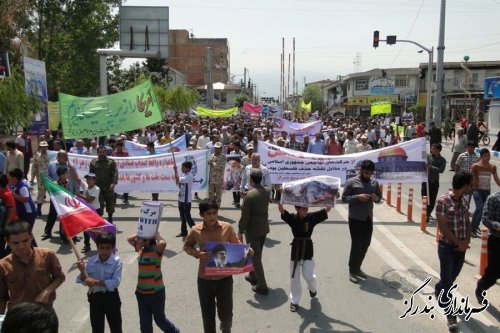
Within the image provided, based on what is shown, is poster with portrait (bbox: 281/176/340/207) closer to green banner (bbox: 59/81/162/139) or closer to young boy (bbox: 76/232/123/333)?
young boy (bbox: 76/232/123/333)

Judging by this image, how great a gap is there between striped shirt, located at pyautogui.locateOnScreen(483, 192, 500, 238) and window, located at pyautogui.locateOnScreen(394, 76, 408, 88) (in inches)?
2879

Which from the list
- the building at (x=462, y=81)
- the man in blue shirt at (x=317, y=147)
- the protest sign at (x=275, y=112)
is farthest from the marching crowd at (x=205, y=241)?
the building at (x=462, y=81)

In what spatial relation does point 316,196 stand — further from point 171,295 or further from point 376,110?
point 376,110

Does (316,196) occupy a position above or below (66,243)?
above

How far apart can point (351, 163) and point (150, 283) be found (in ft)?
24.2

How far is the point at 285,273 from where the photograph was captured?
7.23m

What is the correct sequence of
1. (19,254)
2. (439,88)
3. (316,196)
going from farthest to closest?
(439,88) < (316,196) < (19,254)

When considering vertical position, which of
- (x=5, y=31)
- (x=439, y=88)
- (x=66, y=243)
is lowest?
(x=66, y=243)

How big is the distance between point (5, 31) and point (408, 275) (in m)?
22.2

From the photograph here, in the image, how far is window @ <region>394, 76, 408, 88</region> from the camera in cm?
7475

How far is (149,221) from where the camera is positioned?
15.4ft

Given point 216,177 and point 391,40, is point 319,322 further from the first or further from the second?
point 391,40

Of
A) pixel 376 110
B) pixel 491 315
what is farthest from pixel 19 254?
pixel 376 110

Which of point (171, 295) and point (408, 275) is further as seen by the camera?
point (408, 275)
